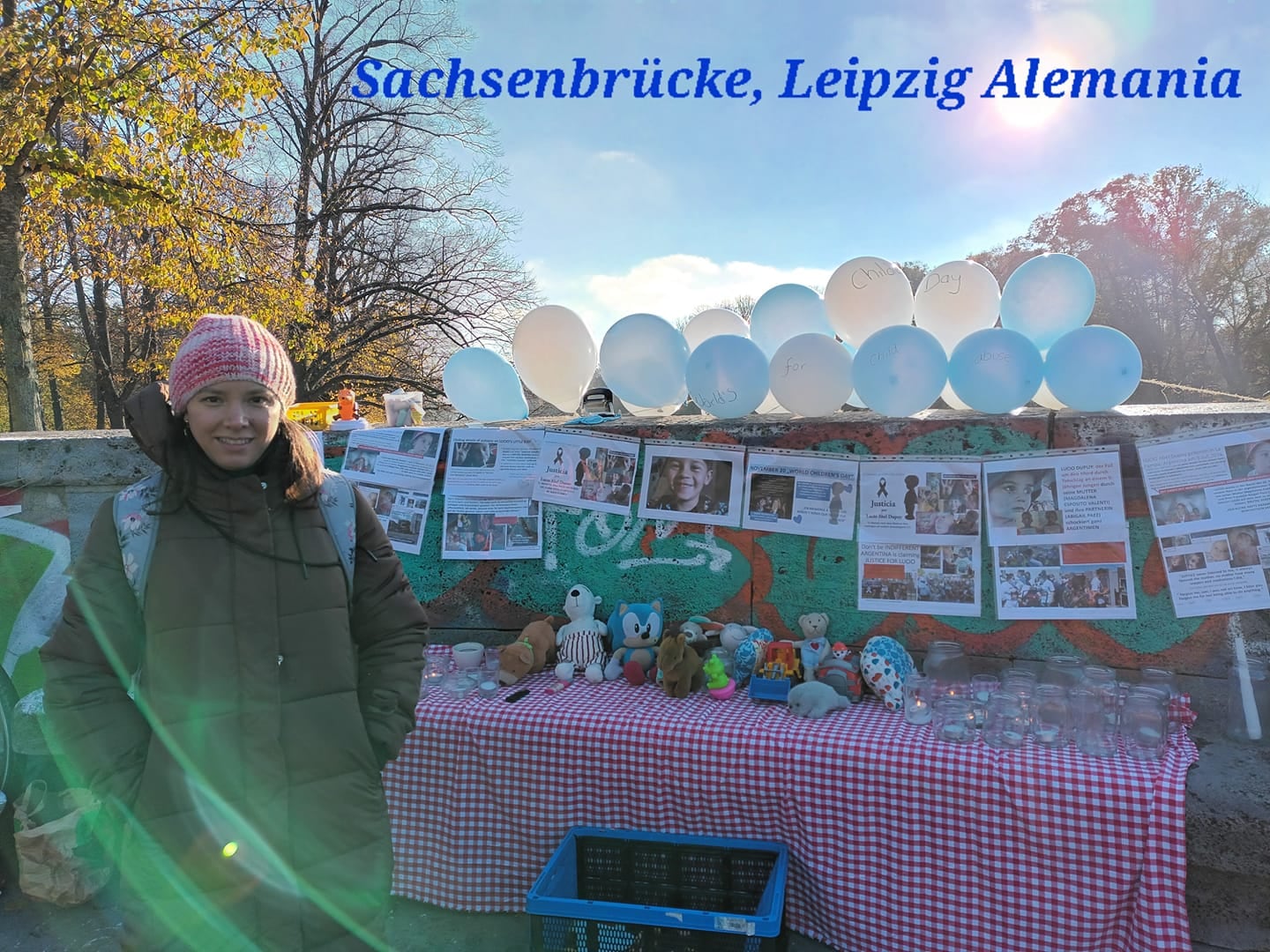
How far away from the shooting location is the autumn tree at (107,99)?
6492mm

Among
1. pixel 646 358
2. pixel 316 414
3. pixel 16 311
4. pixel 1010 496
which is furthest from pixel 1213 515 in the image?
pixel 16 311

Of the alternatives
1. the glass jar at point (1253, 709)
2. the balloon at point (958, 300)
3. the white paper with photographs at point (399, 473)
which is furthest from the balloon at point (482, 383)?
the glass jar at point (1253, 709)

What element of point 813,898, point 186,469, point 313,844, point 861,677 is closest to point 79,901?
point 313,844

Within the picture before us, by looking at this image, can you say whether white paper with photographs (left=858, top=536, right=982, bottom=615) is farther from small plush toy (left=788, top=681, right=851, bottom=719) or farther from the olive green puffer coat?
the olive green puffer coat

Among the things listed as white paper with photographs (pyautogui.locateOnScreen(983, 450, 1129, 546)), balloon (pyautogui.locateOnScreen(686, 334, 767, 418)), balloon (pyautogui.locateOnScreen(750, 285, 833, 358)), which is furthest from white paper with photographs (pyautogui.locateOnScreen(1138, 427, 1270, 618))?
balloon (pyautogui.locateOnScreen(750, 285, 833, 358))

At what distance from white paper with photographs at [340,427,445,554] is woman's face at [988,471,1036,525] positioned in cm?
242

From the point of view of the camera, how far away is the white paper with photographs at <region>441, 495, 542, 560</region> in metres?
3.57

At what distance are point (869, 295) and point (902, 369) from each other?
30.1 inches

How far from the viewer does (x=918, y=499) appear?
10.2 ft

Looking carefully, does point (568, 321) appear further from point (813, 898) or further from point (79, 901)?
point (79, 901)

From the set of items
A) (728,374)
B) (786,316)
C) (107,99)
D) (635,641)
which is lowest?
(635,641)

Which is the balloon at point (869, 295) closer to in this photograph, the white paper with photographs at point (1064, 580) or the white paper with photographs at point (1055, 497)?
the white paper with photographs at point (1055, 497)

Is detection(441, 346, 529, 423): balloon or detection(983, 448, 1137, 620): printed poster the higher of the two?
detection(441, 346, 529, 423): balloon

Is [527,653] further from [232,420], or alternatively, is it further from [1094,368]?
[1094,368]
